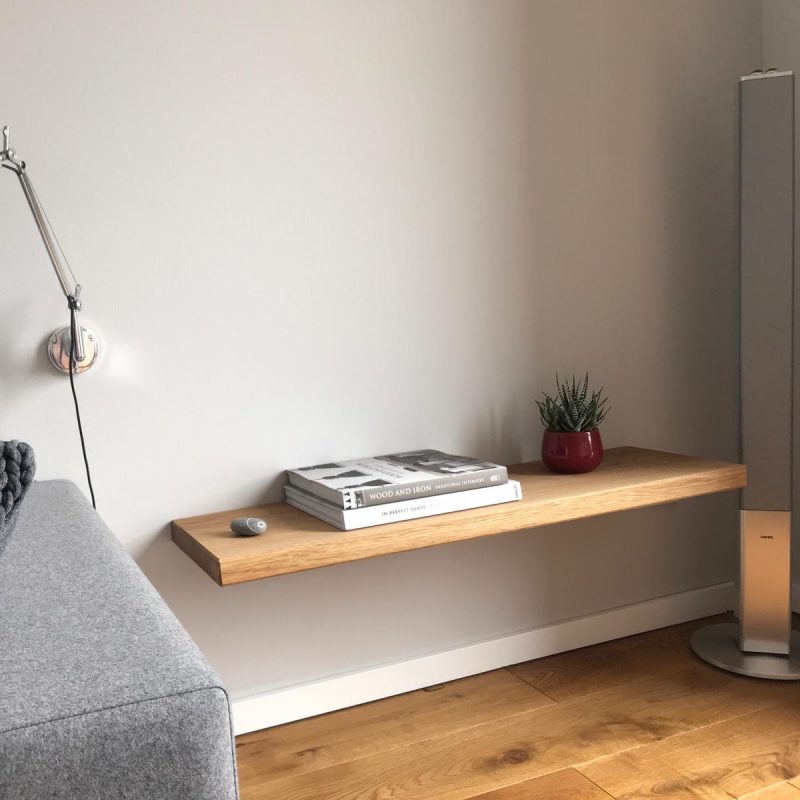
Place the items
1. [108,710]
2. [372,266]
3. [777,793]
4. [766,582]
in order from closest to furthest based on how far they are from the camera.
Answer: [108,710], [777,793], [372,266], [766,582]

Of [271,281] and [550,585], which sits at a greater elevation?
[271,281]

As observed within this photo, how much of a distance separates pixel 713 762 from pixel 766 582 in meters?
0.51

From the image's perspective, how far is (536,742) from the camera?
1724mm

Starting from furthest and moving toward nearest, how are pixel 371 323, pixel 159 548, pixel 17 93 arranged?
1. pixel 371 323
2. pixel 159 548
3. pixel 17 93

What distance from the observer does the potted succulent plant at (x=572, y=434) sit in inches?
74.6

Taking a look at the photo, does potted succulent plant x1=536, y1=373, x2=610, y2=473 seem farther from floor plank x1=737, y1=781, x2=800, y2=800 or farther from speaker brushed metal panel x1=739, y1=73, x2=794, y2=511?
floor plank x1=737, y1=781, x2=800, y2=800

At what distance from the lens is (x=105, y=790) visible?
24.5 inches

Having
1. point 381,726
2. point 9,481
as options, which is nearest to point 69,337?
point 9,481

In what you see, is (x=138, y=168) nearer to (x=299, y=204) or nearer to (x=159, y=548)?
(x=299, y=204)

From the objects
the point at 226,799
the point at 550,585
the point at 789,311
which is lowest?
the point at 550,585

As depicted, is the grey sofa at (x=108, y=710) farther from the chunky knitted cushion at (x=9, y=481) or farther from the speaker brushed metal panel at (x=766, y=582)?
the speaker brushed metal panel at (x=766, y=582)

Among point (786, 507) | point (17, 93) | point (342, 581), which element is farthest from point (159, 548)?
point (786, 507)

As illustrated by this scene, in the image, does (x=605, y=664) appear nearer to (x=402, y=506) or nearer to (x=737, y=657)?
(x=737, y=657)

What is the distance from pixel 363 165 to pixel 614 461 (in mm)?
829
